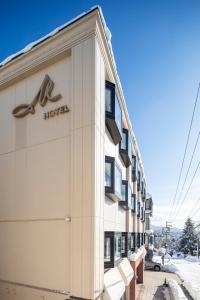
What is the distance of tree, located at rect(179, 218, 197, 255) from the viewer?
234 ft

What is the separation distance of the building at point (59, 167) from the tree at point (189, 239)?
68293 mm

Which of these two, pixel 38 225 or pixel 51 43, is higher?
pixel 51 43

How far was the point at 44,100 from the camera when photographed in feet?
29.1

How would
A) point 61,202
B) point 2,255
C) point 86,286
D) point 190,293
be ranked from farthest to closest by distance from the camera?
A: 1. point 190,293
2. point 2,255
3. point 61,202
4. point 86,286

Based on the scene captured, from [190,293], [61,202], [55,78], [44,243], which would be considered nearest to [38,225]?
[44,243]

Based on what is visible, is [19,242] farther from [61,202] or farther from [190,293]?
[190,293]

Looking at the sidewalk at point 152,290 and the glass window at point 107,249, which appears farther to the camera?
the sidewalk at point 152,290

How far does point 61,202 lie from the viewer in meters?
8.08

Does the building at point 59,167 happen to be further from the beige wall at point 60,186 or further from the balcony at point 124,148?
the balcony at point 124,148

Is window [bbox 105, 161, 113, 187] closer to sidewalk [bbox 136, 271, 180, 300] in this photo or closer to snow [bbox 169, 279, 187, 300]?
sidewalk [bbox 136, 271, 180, 300]

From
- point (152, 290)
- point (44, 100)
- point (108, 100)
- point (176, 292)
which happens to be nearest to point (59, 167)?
point (44, 100)

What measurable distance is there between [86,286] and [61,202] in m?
2.33

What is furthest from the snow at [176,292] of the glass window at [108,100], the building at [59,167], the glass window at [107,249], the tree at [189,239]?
the tree at [189,239]

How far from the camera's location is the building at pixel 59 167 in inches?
299
